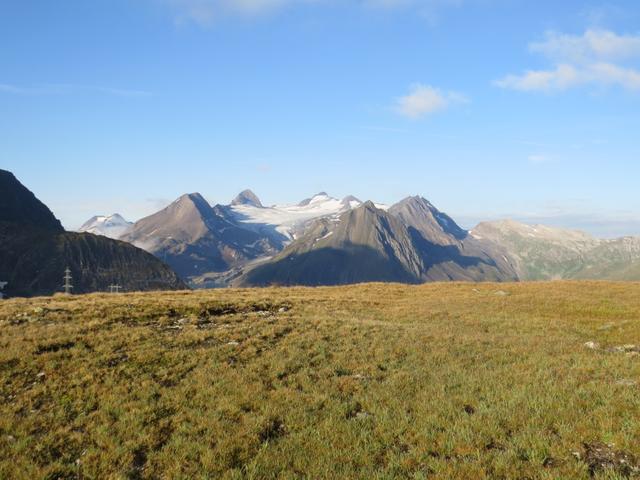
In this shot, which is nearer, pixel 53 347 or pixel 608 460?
pixel 608 460

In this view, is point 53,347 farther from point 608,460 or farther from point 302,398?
point 608,460

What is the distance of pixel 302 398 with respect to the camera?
1550cm

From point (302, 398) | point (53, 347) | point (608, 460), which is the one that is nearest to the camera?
point (608, 460)

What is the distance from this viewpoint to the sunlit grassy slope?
36.8ft

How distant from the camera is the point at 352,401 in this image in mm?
15305

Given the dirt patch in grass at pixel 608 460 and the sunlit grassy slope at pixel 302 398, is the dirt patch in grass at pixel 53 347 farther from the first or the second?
the dirt patch in grass at pixel 608 460

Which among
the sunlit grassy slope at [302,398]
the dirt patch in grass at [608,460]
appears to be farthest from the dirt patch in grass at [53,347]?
the dirt patch in grass at [608,460]

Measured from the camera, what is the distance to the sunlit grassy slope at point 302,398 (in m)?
11.2

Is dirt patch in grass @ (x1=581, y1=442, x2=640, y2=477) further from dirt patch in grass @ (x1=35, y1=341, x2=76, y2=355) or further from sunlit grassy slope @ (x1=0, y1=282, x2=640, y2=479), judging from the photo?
dirt patch in grass @ (x1=35, y1=341, x2=76, y2=355)

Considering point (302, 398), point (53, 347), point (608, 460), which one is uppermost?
point (53, 347)

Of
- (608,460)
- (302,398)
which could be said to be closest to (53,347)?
(302,398)

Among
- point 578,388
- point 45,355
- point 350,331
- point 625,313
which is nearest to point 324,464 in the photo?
point 578,388

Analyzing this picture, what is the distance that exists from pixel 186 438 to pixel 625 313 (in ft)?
110

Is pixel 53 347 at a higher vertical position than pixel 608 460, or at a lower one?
higher
